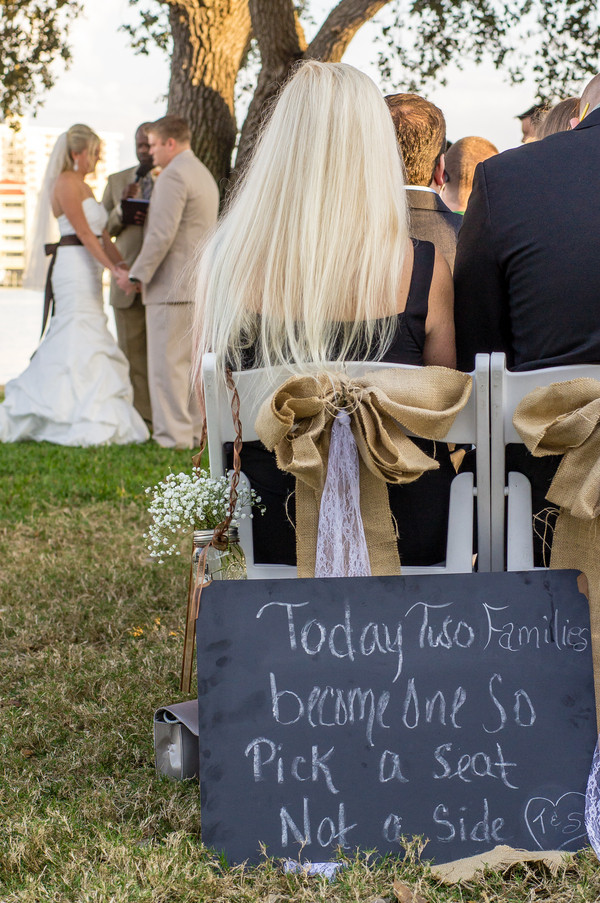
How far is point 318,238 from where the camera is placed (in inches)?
76.1

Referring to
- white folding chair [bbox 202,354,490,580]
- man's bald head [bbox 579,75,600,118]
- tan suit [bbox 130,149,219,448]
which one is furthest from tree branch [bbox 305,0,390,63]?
white folding chair [bbox 202,354,490,580]

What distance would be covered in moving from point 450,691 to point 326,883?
0.44 m

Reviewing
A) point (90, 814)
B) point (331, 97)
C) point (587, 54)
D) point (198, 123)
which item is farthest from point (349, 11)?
point (90, 814)

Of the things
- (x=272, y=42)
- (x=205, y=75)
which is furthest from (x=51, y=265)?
(x=272, y=42)

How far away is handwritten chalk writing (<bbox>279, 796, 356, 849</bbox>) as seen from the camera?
1.67 m

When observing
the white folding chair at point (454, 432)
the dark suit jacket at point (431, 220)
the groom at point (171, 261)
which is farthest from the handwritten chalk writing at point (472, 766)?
the groom at point (171, 261)

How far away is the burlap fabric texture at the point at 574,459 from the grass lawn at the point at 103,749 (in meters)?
0.58

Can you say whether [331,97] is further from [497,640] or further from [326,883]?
[326,883]

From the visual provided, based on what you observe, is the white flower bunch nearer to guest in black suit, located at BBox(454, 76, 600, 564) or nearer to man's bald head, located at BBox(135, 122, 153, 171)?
guest in black suit, located at BBox(454, 76, 600, 564)

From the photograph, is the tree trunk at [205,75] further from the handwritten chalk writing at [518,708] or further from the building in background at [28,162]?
the handwritten chalk writing at [518,708]

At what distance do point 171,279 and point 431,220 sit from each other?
404cm

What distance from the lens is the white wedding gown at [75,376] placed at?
7074mm

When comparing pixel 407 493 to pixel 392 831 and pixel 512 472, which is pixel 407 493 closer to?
pixel 512 472

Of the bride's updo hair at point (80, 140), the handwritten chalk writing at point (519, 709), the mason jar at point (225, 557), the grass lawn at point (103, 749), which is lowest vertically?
the grass lawn at point (103, 749)
